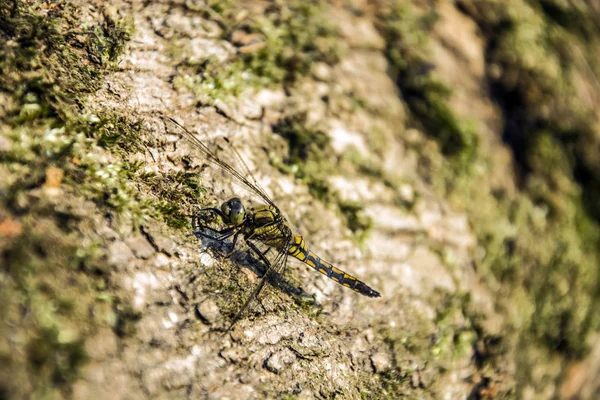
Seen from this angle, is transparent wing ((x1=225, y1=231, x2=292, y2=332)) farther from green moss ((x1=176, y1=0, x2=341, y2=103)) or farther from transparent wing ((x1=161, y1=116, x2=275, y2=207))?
green moss ((x1=176, y1=0, x2=341, y2=103))

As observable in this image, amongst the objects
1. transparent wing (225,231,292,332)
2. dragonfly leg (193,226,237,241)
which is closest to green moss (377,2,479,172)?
transparent wing (225,231,292,332)

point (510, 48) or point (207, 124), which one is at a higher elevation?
point (510, 48)

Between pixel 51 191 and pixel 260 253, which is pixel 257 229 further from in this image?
pixel 51 191

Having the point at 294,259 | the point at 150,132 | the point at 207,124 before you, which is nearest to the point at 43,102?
the point at 150,132

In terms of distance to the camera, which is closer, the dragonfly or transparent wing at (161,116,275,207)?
the dragonfly

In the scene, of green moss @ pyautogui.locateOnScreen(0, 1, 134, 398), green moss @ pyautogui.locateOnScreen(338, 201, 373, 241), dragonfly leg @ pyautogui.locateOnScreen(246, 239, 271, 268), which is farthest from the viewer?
green moss @ pyautogui.locateOnScreen(338, 201, 373, 241)

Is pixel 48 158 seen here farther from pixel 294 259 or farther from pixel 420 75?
pixel 420 75

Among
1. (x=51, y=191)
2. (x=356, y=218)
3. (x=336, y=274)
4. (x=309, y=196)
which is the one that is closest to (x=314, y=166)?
(x=309, y=196)

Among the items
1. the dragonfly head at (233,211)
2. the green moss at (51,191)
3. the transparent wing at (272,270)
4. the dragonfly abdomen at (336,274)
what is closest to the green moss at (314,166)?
the dragonfly abdomen at (336,274)
